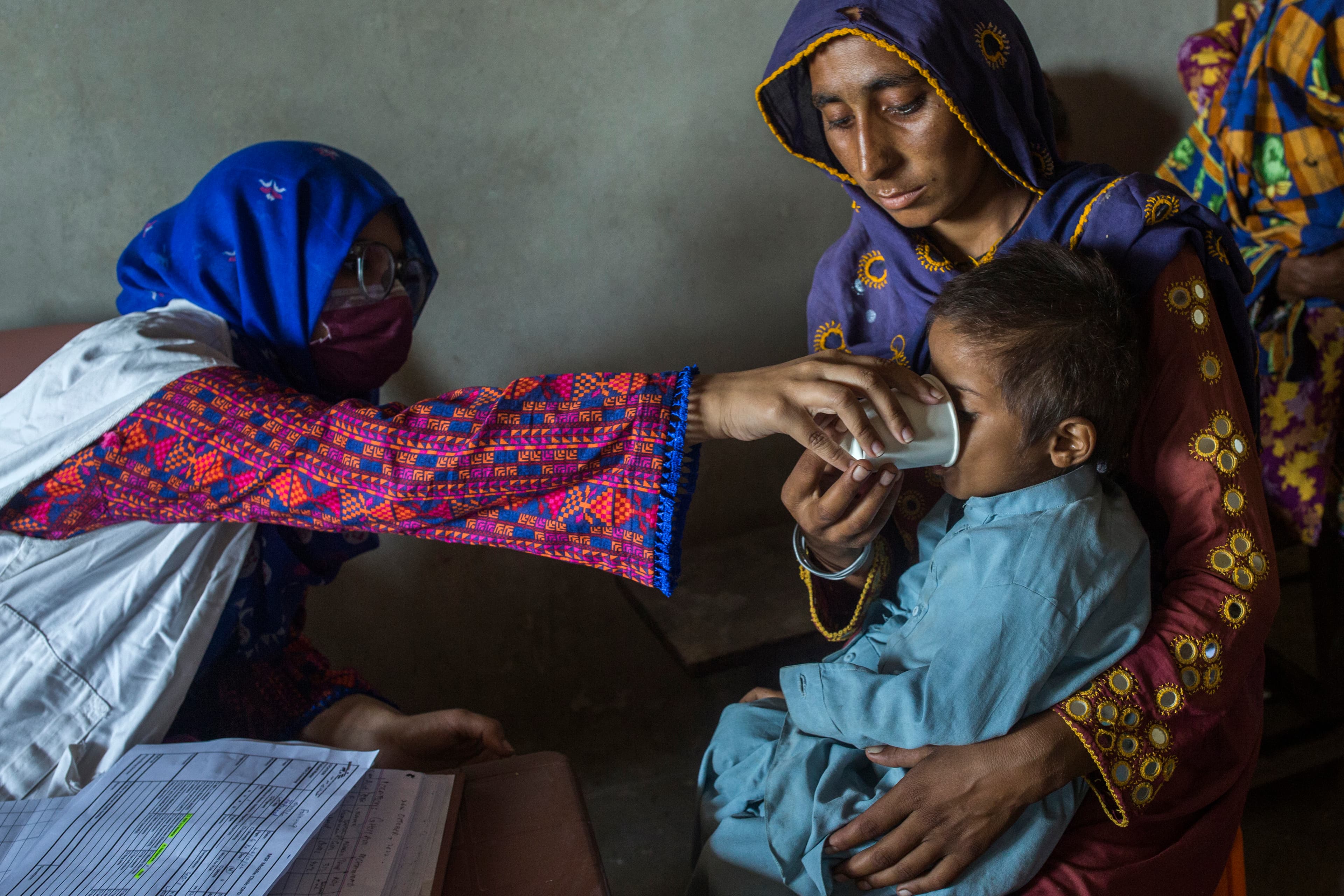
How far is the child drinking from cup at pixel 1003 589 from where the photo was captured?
43.6 inches

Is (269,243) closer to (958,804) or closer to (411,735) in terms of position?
(411,735)

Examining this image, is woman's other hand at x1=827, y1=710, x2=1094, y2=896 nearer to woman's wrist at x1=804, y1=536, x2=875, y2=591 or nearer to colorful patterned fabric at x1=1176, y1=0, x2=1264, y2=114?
woman's wrist at x1=804, y1=536, x2=875, y2=591

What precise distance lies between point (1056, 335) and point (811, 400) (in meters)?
0.33

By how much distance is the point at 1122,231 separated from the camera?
123cm

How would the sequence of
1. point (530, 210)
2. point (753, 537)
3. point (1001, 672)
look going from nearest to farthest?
point (1001, 672), point (530, 210), point (753, 537)

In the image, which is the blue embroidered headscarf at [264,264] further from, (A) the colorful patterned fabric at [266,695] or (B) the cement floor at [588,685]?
(B) the cement floor at [588,685]

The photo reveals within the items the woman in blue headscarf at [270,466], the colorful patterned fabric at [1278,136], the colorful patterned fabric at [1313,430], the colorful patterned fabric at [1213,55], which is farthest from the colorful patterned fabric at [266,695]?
the colorful patterned fabric at [1213,55]

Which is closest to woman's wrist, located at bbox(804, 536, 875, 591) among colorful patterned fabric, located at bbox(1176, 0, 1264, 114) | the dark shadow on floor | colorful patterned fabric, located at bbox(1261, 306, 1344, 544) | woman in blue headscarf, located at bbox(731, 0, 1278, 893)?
woman in blue headscarf, located at bbox(731, 0, 1278, 893)

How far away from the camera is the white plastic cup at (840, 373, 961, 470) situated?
1.09m

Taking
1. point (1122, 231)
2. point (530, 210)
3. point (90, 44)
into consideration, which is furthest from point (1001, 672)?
point (90, 44)

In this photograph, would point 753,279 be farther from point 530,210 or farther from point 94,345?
point 94,345

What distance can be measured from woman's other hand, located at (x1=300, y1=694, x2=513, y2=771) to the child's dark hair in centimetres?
87

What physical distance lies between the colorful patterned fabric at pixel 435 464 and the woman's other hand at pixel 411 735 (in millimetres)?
339

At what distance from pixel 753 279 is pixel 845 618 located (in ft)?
3.27
